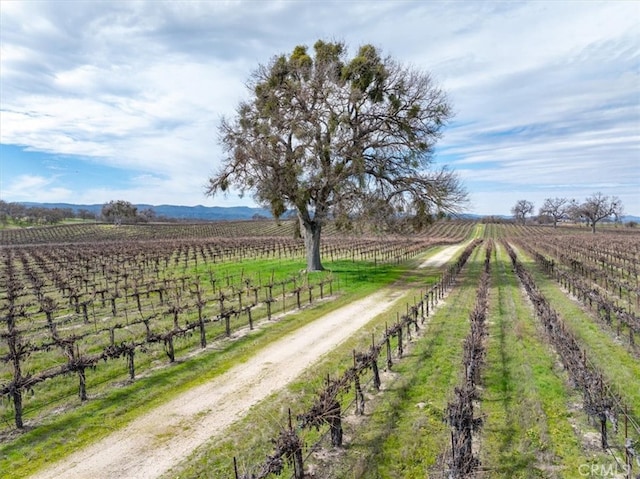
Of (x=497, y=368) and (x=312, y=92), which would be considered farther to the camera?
(x=312, y=92)

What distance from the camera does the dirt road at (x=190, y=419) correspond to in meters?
7.13

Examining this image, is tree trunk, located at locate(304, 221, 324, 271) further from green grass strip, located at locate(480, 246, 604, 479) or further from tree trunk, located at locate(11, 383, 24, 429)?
tree trunk, located at locate(11, 383, 24, 429)

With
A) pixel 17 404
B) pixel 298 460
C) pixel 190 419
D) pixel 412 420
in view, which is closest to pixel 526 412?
pixel 412 420

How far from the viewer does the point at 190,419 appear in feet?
28.6

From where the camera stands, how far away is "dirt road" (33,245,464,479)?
7.13m

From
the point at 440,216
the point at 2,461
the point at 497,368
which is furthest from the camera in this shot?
the point at 440,216

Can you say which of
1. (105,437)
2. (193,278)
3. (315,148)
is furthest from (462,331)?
(193,278)

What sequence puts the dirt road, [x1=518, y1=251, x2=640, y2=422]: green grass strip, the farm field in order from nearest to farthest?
the farm field
the dirt road
[x1=518, y1=251, x2=640, y2=422]: green grass strip

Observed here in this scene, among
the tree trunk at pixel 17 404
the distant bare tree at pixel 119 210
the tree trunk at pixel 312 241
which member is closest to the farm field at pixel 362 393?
the tree trunk at pixel 17 404

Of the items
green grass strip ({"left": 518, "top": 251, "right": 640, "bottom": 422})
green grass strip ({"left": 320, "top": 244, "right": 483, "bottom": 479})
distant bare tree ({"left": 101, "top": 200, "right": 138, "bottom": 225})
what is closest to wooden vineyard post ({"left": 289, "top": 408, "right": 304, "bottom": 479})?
green grass strip ({"left": 320, "top": 244, "right": 483, "bottom": 479})

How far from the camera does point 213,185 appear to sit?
28.3 metres

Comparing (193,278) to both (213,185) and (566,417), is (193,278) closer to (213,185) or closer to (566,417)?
(213,185)

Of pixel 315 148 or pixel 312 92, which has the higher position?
pixel 312 92

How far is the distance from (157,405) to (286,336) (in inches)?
230
